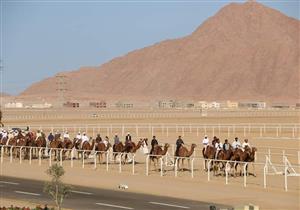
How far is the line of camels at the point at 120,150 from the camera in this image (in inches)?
1197

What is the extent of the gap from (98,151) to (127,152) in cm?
164

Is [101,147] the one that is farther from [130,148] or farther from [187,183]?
[187,183]

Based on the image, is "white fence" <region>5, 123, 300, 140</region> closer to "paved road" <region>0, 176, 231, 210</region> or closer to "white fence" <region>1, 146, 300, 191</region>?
"white fence" <region>1, 146, 300, 191</region>

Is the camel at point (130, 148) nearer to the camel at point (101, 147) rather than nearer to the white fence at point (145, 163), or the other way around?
the white fence at point (145, 163)

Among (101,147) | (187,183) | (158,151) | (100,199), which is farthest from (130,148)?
(100,199)

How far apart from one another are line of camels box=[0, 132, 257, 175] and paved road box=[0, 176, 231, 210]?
187 inches

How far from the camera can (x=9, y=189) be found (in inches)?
1112

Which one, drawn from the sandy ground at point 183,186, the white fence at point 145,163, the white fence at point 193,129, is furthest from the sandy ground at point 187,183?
the white fence at point 193,129

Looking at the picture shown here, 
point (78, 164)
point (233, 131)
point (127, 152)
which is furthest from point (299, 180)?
point (233, 131)

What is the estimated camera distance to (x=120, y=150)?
1426 inches

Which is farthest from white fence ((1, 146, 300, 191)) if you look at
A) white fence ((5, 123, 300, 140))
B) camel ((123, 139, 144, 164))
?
white fence ((5, 123, 300, 140))

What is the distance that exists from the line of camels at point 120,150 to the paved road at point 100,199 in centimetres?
→ 475

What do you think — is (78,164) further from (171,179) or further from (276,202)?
(276,202)

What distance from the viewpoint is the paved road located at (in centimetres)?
2302
